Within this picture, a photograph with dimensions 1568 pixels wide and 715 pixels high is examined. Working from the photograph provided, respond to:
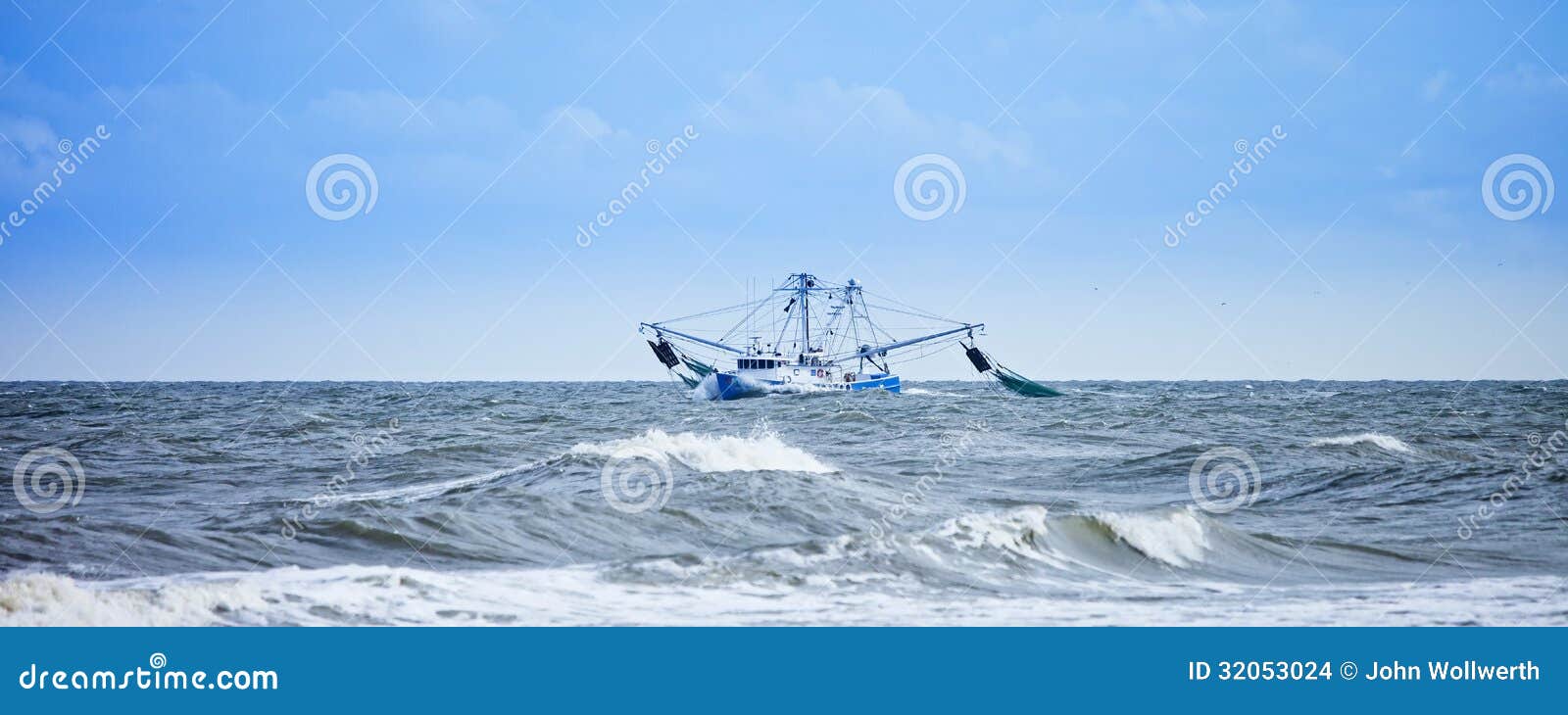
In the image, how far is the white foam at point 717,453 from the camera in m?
24.7

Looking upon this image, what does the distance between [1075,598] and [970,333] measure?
262 ft

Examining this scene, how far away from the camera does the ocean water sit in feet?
37.4

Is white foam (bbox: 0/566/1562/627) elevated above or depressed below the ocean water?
below

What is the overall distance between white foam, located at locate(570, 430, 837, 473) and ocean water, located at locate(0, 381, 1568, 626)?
156 millimetres

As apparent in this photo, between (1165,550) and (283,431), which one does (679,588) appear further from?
(283,431)

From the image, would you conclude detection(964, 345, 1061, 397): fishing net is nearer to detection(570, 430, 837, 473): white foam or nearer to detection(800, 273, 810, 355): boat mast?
detection(800, 273, 810, 355): boat mast

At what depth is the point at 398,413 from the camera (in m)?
53.7

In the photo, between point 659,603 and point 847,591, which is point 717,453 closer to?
point 847,591

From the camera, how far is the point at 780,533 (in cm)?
1638

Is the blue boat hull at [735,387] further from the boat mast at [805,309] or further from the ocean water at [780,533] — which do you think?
the ocean water at [780,533]

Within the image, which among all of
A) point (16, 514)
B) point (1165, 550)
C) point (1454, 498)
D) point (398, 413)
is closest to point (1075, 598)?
point (1165, 550)

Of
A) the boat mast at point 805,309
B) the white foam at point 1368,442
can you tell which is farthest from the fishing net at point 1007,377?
the white foam at point 1368,442

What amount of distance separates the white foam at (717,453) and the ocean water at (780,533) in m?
0.16

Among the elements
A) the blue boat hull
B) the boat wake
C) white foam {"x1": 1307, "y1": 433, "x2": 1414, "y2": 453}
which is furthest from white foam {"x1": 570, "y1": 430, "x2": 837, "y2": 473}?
the blue boat hull
